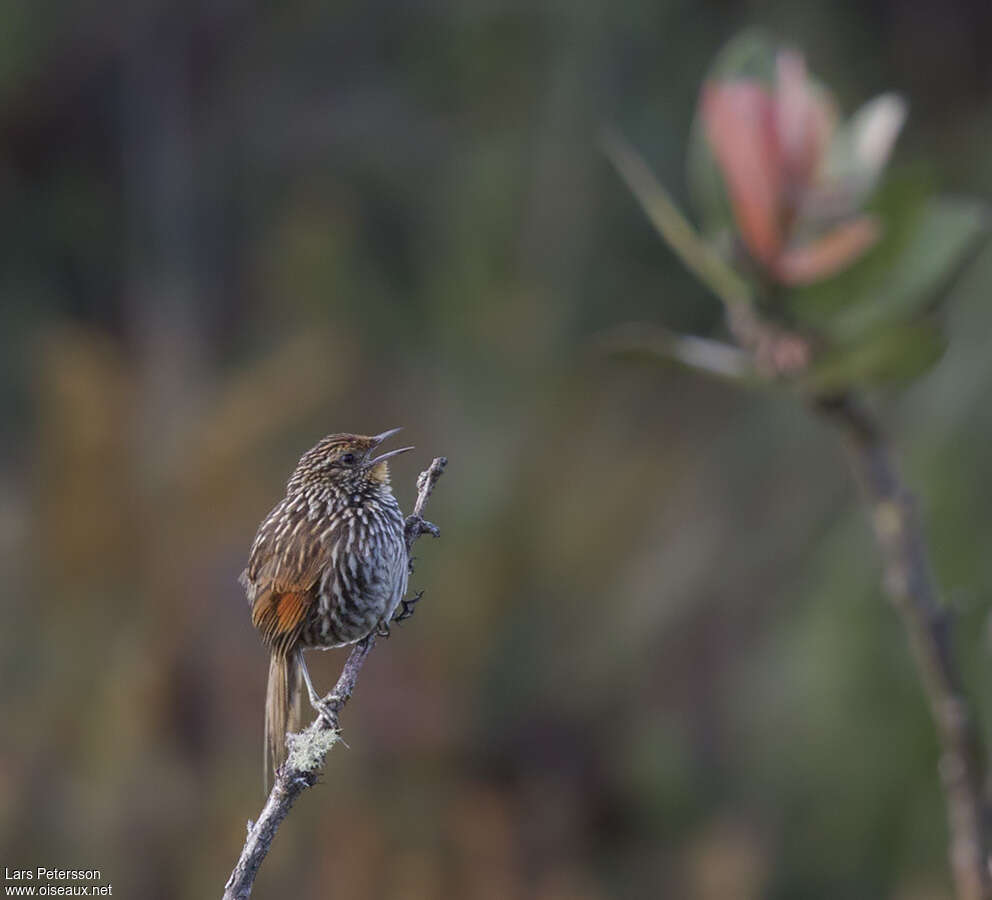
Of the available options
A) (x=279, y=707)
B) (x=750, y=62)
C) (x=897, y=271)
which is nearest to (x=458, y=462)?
(x=750, y=62)

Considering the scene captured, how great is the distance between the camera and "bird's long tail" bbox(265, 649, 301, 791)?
21.7 inches

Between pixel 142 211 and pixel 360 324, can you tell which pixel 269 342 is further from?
pixel 142 211

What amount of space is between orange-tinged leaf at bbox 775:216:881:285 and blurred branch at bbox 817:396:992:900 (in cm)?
9

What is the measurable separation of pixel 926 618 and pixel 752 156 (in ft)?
1.15

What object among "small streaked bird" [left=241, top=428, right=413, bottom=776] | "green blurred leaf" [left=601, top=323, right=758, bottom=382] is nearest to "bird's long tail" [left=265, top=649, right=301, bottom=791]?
"small streaked bird" [left=241, top=428, right=413, bottom=776]

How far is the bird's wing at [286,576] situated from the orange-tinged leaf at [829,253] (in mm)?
477

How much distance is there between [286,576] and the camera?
2.09 ft

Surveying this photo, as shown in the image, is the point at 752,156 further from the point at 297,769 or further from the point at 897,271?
the point at 297,769

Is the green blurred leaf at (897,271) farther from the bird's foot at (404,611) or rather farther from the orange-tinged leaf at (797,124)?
the bird's foot at (404,611)

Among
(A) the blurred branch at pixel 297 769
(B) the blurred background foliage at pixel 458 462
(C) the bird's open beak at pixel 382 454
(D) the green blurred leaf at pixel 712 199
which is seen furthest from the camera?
(B) the blurred background foliage at pixel 458 462

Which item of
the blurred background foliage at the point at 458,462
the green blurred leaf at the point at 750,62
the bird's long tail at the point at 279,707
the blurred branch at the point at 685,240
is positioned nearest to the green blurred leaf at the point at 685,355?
the blurred branch at the point at 685,240

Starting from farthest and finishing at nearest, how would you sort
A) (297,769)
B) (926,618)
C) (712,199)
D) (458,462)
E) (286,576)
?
(458,462)
(712,199)
(926,618)
(286,576)
(297,769)

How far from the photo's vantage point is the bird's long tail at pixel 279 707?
1.81ft

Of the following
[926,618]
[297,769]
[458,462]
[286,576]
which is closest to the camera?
[297,769]
